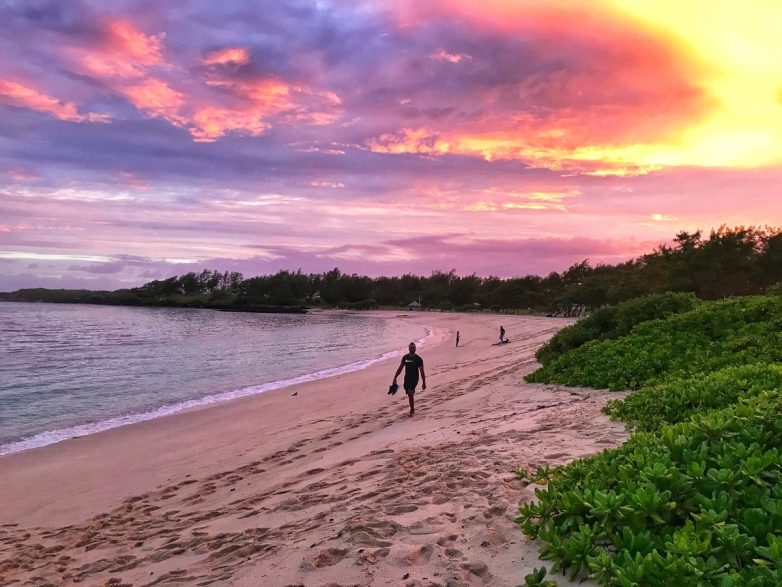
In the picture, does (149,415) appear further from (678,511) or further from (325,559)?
(678,511)

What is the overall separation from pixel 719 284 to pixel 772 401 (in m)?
48.1

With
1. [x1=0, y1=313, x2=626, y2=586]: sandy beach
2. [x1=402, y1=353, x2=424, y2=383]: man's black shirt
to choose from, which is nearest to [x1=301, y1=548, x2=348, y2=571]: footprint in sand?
[x1=0, y1=313, x2=626, y2=586]: sandy beach

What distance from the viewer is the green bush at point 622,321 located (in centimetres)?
1633

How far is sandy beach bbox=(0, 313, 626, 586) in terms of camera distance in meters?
3.98

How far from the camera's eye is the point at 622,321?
1648cm

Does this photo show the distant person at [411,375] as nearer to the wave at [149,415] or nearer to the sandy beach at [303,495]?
the sandy beach at [303,495]

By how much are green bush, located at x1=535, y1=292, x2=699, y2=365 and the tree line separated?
7372 millimetres

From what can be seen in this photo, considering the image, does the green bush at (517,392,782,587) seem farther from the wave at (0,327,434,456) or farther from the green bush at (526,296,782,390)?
the wave at (0,327,434,456)

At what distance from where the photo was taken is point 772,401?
4.90 m

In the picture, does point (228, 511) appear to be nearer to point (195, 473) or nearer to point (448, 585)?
point (195, 473)

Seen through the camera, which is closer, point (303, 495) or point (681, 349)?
point (303, 495)

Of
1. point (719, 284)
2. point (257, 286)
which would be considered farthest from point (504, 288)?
point (257, 286)

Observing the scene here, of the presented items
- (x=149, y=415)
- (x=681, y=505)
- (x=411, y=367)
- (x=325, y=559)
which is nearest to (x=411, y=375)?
(x=411, y=367)

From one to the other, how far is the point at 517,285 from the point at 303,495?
10713 centimetres
